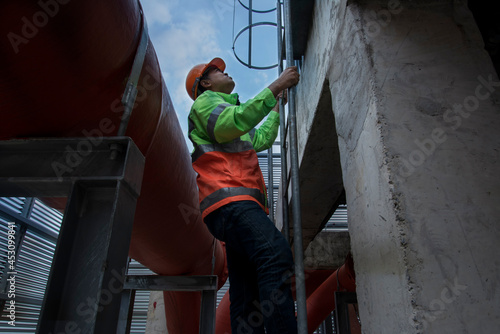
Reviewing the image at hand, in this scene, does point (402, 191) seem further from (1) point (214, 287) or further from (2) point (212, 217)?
(1) point (214, 287)

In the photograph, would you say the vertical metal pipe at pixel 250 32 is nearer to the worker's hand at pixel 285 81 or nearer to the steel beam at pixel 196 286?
the worker's hand at pixel 285 81

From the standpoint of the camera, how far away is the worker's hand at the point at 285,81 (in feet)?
6.46

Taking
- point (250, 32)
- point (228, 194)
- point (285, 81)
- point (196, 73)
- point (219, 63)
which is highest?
point (250, 32)

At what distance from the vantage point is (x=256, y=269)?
5.77 feet

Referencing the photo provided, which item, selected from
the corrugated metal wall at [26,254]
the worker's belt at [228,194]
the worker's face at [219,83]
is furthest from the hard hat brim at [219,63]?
the corrugated metal wall at [26,254]

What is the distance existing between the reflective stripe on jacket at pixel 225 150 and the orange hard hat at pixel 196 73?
1.75ft

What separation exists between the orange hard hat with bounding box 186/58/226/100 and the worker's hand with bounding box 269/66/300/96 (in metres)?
0.80

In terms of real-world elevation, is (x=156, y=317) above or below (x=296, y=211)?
below

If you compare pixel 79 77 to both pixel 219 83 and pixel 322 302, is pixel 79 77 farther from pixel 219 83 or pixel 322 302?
pixel 322 302

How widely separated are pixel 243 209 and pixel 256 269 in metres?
0.31

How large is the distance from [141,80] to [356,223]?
1079 mm

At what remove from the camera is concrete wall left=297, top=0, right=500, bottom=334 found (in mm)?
948

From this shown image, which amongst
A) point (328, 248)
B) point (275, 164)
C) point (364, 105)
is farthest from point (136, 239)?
point (275, 164)

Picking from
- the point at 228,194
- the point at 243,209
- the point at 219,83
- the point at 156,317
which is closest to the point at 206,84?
the point at 219,83
